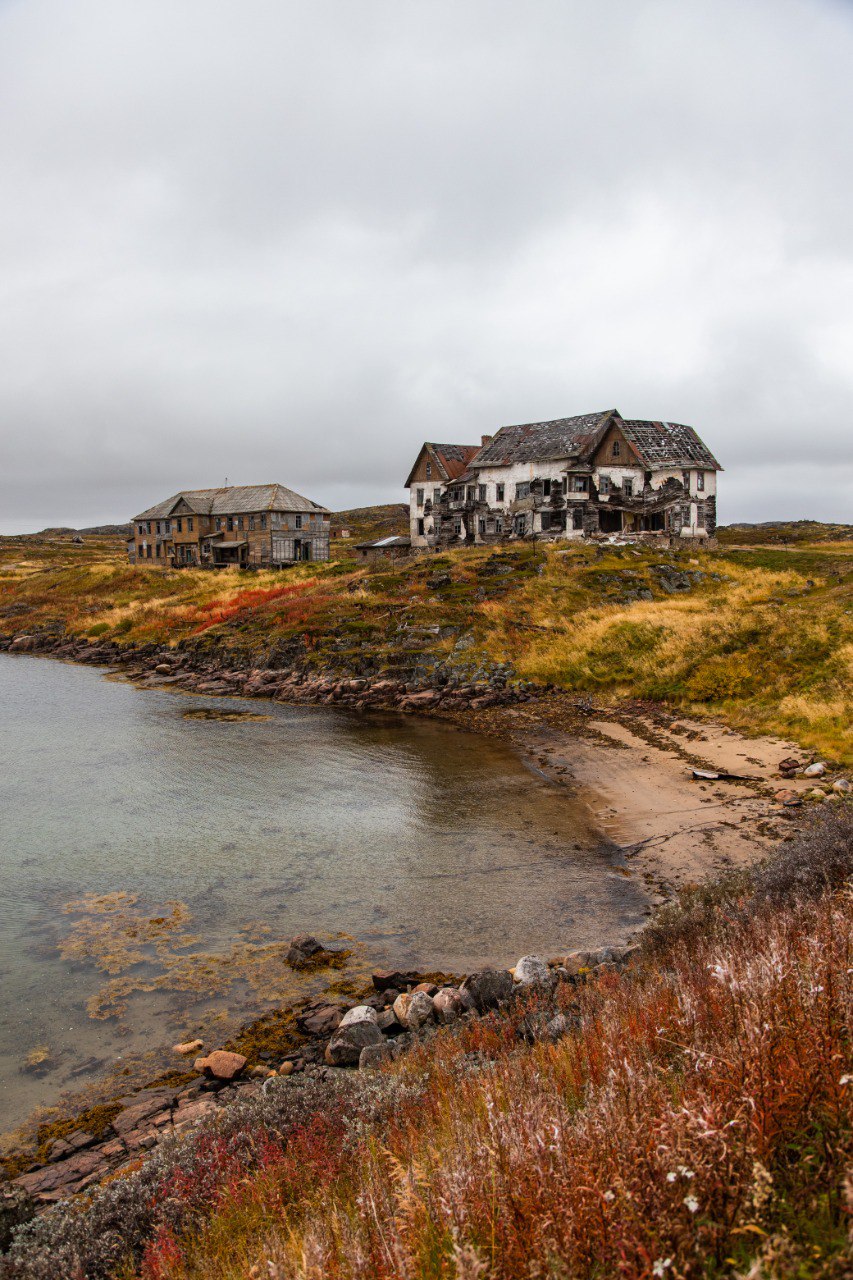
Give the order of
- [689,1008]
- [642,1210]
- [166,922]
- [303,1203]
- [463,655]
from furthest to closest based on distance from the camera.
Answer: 1. [463,655]
2. [166,922]
3. [689,1008]
4. [303,1203]
5. [642,1210]

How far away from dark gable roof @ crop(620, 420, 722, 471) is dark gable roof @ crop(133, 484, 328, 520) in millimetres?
39246

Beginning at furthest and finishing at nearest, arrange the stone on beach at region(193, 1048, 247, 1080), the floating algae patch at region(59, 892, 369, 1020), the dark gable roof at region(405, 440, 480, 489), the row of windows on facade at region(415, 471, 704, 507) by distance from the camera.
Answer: the dark gable roof at region(405, 440, 480, 489) < the row of windows on facade at region(415, 471, 704, 507) < the floating algae patch at region(59, 892, 369, 1020) < the stone on beach at region(193, 1048, 247, 1080)

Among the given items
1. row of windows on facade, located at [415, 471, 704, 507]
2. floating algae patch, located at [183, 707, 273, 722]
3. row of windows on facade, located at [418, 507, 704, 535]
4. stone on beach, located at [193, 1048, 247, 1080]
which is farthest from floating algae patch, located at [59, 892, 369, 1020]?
row of windows on facade, located at [415, 471, 704, 507]

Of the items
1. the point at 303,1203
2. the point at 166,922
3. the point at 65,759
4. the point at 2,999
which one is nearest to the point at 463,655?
the point at 65,759

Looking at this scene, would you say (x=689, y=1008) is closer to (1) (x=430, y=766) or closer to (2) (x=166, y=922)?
(2) (x=166, y=922)

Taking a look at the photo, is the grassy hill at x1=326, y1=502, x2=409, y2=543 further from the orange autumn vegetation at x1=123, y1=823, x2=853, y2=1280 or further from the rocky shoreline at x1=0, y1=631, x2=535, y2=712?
the orange autumn vegetation at x1=123, y1=823, x2=853, y2=1280

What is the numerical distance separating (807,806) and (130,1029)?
55.0 feet

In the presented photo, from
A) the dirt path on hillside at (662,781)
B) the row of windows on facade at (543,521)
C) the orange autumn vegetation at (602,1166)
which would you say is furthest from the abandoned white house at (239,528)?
the orange autumn vegetation at (602,1166)

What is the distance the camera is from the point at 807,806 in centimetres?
1939

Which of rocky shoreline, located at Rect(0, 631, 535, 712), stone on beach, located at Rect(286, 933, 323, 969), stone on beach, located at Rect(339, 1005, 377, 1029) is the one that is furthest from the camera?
rocky shoreline, located at Rect(0, 631, 535, 712)

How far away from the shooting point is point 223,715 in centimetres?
3856

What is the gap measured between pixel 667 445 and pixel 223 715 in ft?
160

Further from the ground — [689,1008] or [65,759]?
[689,1008]

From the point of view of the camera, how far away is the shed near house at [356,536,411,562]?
7612cm
